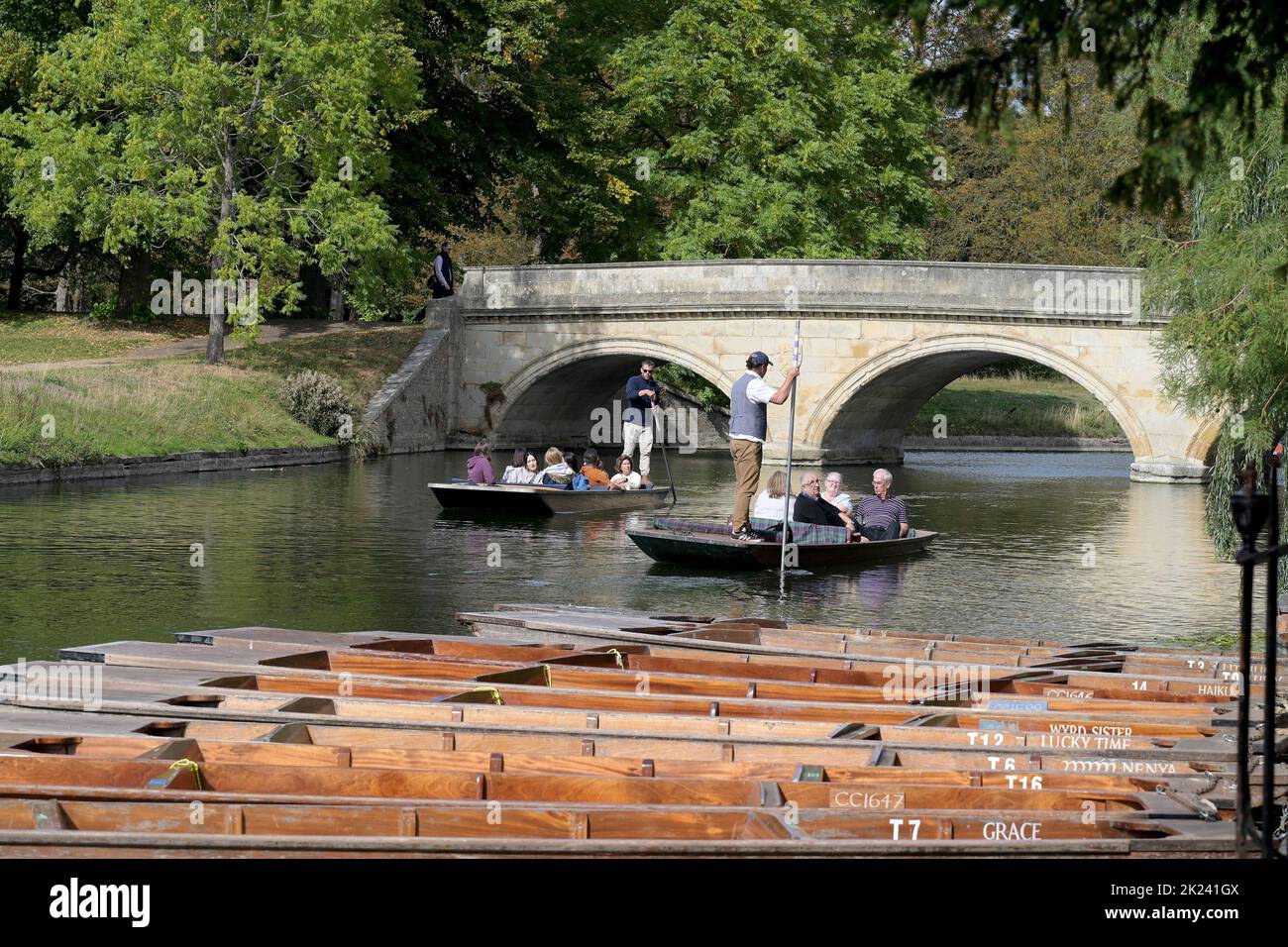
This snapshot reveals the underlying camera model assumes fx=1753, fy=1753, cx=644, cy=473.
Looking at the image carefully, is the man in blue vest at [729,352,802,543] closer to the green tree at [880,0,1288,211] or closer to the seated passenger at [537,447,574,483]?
the seated passenger at [537,447,574,483]

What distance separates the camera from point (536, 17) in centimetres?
3409

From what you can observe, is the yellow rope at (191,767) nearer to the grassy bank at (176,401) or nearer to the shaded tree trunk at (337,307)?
the grassy bank at (176,401)

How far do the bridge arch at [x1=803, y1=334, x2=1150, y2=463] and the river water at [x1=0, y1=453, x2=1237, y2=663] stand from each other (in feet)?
12.5

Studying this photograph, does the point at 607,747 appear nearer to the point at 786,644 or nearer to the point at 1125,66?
the point at 1125,66

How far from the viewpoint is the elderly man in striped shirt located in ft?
55.7

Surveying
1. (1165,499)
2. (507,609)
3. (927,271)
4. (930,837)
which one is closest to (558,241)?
(927,271)

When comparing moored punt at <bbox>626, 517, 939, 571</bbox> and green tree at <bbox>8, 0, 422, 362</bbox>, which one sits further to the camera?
green tree at <bbox>8, 0, 422, 362</bbox>

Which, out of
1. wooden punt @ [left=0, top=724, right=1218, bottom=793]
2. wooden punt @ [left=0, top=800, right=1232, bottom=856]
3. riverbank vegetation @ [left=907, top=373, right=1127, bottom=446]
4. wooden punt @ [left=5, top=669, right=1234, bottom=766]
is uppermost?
riverbank vegetation @ [left=907, top=373, right=1127, bottom=446]

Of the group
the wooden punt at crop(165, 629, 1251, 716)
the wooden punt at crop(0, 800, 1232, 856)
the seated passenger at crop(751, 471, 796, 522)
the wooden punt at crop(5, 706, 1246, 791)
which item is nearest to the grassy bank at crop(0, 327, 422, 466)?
the seated passenger at crop(751, 471, 796, 522)

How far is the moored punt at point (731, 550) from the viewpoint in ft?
51.5

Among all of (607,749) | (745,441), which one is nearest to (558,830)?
(607,749)

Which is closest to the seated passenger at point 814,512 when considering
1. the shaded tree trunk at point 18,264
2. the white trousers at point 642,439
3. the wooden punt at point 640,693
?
the white trousers at point 642,439

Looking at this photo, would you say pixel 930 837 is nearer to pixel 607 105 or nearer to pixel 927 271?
pixel 927 271
